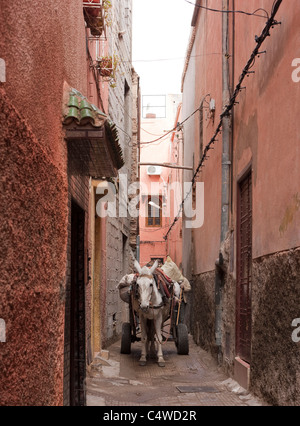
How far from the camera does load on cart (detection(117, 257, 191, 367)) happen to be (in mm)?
10914

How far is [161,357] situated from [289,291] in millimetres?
5756

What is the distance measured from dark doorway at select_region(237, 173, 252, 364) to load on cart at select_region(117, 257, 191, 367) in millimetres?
1844

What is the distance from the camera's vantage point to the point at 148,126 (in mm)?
39781

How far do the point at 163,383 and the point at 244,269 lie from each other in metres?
2.28

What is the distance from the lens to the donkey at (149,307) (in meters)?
10.7

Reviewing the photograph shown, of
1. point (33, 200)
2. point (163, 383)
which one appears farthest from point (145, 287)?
point (33, 200)

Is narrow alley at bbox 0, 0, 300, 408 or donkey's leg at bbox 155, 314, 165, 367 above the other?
narrow alley at bbox 0, 0, 300, 408

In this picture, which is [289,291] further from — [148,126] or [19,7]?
[148,126]

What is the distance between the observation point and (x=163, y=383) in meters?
9.57

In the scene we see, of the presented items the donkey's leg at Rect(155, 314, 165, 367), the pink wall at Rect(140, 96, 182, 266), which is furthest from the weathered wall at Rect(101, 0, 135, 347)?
the pink wall at Rect(140, 96, 182, 266)

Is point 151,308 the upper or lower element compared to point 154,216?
lower

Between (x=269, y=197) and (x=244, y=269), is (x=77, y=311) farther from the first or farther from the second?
(x=244, y=269)

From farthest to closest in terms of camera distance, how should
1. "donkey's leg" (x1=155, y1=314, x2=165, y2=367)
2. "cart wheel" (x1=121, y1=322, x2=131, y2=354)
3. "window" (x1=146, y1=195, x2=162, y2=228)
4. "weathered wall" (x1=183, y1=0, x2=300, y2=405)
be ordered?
"window" (x1=146, y1=195, x2=162, y2=228) → "cart wheel" (x1=121, y1=322, x2=131, y2=354) → "donkey's leg" (x1=155, y1=314, x2=165, y2=367) → "weathered wall" (x1=183, y1=0, x2=300, y2=405)

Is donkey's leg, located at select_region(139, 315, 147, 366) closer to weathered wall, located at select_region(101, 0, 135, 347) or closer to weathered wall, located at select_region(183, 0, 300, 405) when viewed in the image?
weathered wall, located at select_region(101, 0, 135, 347)
